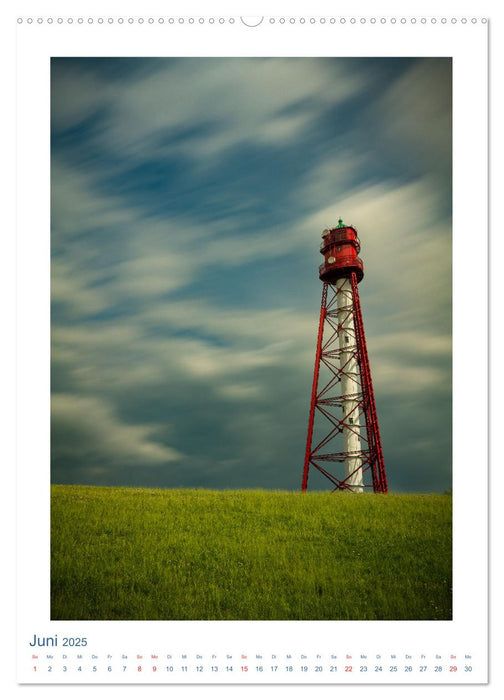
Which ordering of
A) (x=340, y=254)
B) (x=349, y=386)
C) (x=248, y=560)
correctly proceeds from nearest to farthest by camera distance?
(x=248, y=560) → (x=349, y=386) → (x=340, y=254)

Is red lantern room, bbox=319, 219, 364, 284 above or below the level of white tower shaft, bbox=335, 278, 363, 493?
above

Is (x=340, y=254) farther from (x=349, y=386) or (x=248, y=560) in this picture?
(x=248, y=560)

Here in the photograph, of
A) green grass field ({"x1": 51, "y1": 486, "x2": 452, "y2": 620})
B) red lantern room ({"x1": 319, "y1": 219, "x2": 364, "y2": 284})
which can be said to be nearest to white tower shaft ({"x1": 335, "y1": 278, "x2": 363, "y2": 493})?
red lantern room ({"x1": 319, "y1": 219, "x2": 364, "y2": 284})

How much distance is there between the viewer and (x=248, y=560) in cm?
761

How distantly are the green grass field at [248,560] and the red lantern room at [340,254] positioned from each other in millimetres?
13237

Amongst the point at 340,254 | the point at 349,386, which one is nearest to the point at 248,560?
the point at 349,386

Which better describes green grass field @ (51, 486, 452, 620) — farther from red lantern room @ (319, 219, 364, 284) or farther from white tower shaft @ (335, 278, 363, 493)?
red lantern room @ (319, 219, 364, 284)

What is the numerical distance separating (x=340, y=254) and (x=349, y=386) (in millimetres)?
6847

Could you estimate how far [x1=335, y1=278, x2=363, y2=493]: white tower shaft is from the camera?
1956 cm

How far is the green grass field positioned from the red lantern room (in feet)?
43.4
